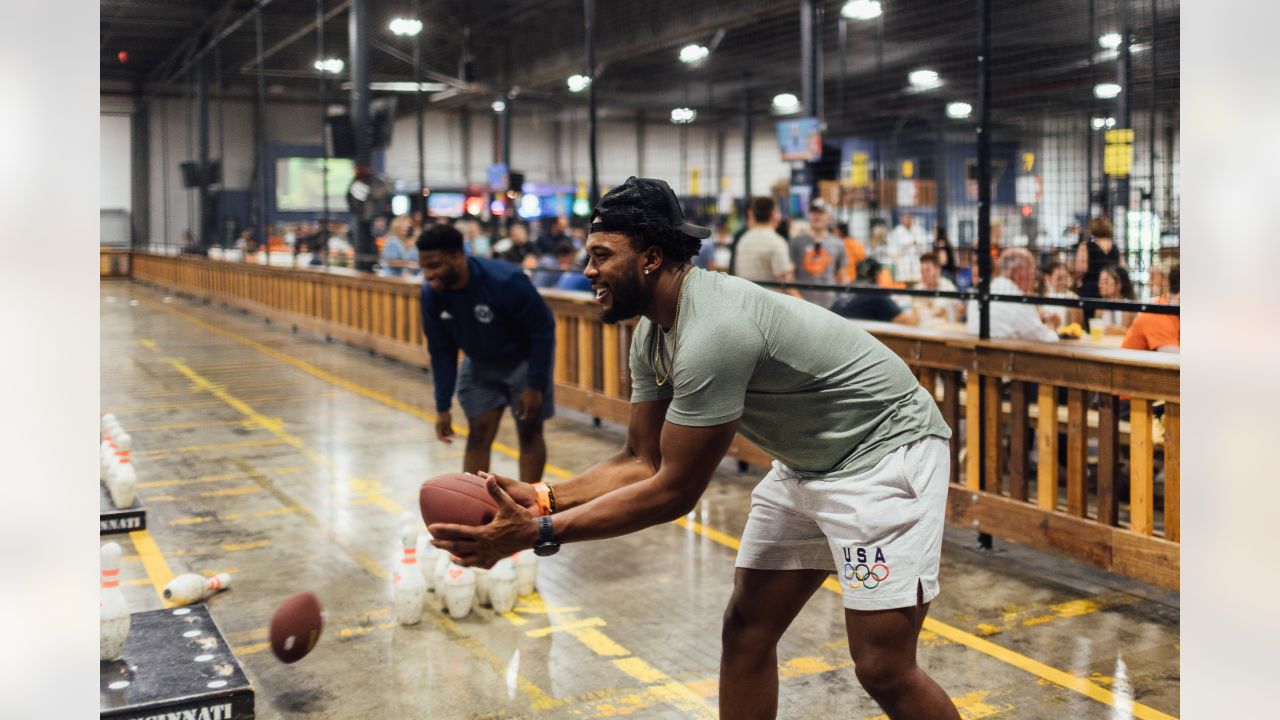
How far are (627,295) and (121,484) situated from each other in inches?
235

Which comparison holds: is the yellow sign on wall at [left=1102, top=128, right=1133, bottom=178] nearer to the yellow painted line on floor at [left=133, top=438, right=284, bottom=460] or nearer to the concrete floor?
the concrete floor

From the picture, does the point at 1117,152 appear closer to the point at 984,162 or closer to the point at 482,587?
the point at 984,162

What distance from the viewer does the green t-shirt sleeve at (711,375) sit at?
322cm

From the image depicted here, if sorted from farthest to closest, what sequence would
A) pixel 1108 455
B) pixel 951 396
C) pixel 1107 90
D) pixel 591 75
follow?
1. pixel 1107 90
2. pixel 591 75
3. pixel 951 396
4. pixel 1108 455

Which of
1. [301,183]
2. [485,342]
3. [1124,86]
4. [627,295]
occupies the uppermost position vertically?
[301,183]

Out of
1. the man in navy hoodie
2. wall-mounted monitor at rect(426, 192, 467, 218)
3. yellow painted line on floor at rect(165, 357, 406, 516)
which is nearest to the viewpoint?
the man in navy hoodie

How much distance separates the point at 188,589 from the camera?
6.44 meters

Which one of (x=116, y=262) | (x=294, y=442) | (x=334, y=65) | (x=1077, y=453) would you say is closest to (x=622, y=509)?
(x=1077, y=453)

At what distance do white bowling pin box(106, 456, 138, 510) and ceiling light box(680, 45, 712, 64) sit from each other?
1012 cm

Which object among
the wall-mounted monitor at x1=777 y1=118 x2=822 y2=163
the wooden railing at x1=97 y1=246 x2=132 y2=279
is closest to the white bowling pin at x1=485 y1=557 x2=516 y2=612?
the wall-mounted monitor at x1=777 y1=118 x2=822 y2=163

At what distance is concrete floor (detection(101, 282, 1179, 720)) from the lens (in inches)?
204

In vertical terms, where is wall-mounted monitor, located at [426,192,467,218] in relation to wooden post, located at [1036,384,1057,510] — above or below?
above
